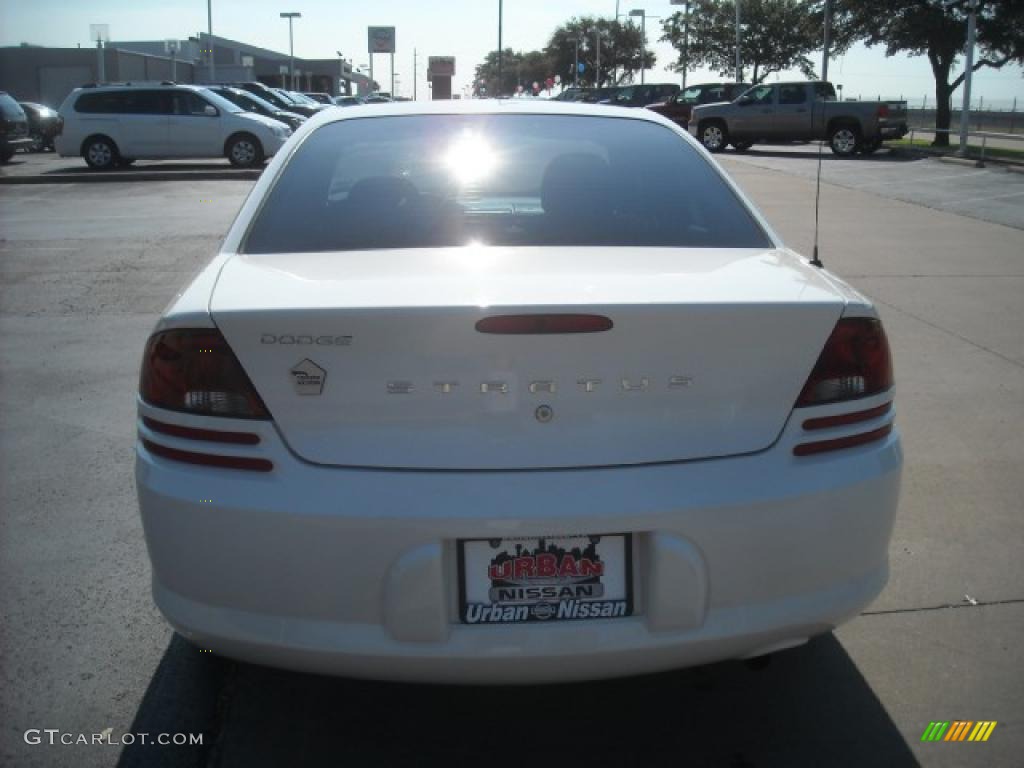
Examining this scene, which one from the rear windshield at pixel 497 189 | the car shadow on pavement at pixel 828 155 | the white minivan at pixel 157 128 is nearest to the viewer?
the rear windshield at pixel 497 189

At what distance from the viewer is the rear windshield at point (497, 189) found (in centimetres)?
316

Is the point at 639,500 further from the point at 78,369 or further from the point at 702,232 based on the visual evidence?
the point at 78,369

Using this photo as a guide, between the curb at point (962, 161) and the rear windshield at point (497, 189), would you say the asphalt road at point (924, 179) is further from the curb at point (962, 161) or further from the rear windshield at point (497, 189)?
the rear windshield at point (497, 189)

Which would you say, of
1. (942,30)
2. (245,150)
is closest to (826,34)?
(942,30)

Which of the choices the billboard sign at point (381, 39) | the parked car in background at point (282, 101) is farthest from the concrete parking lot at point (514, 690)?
the billboard sign at point (381, 39)

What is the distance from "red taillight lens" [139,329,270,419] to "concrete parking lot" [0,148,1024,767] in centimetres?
93

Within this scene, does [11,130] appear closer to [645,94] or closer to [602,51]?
[645,94]

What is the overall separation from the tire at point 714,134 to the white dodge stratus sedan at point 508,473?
29363mm

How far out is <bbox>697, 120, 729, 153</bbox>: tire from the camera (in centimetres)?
3077

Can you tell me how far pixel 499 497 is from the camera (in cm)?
235

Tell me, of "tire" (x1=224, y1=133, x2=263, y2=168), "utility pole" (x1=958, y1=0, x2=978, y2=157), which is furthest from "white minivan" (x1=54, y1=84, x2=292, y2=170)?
"utility pole" (x1=958, y1=0, x2=978, y2=157)

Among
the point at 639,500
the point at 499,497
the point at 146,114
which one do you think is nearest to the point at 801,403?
the point at 639,500

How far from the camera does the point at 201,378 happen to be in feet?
8.18

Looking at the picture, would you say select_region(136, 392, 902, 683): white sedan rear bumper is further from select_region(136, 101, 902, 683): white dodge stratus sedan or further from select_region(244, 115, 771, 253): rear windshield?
select_region(244, 115, 771, 253): rear windshield
